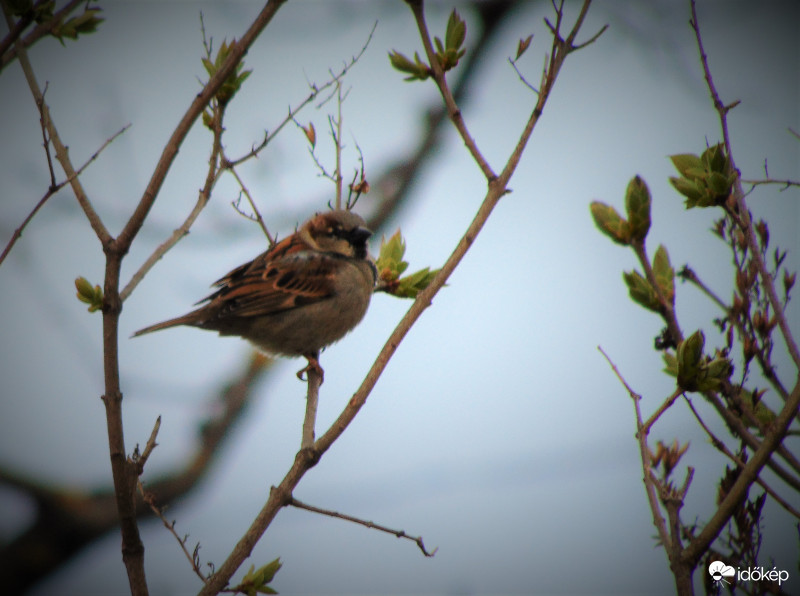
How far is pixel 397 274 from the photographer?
9.55 ft

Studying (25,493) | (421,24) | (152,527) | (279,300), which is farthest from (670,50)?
(25,493)

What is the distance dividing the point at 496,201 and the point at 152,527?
480 cm

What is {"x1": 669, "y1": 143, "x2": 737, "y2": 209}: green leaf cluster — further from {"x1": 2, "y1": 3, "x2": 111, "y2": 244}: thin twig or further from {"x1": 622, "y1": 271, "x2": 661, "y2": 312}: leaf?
{"x1": 2, "y1": 3, "x2": 111, "y2": 244}: thin twig

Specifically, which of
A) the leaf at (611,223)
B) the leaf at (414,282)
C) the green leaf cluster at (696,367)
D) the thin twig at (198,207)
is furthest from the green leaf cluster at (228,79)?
the green leaf cluster at (696,367)

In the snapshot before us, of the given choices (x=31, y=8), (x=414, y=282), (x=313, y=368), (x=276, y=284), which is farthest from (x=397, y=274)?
(x=31, y=8)

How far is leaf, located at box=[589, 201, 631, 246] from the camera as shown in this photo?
221 centimetres

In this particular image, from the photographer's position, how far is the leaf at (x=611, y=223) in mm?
2215

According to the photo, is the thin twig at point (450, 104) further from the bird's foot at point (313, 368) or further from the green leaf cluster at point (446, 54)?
the bird's foot at point (313, 368)

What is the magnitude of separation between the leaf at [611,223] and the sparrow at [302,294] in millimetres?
1882

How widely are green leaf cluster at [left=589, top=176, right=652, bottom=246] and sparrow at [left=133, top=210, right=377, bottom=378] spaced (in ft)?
6.30

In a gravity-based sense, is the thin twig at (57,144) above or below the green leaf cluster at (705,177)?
above

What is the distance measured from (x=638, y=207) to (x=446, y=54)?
0.79 meters

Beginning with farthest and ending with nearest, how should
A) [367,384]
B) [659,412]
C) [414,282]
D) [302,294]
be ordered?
[302,294]
[414,282]
[367,384]
[659,412]

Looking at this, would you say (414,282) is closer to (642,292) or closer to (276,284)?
(642,292)
